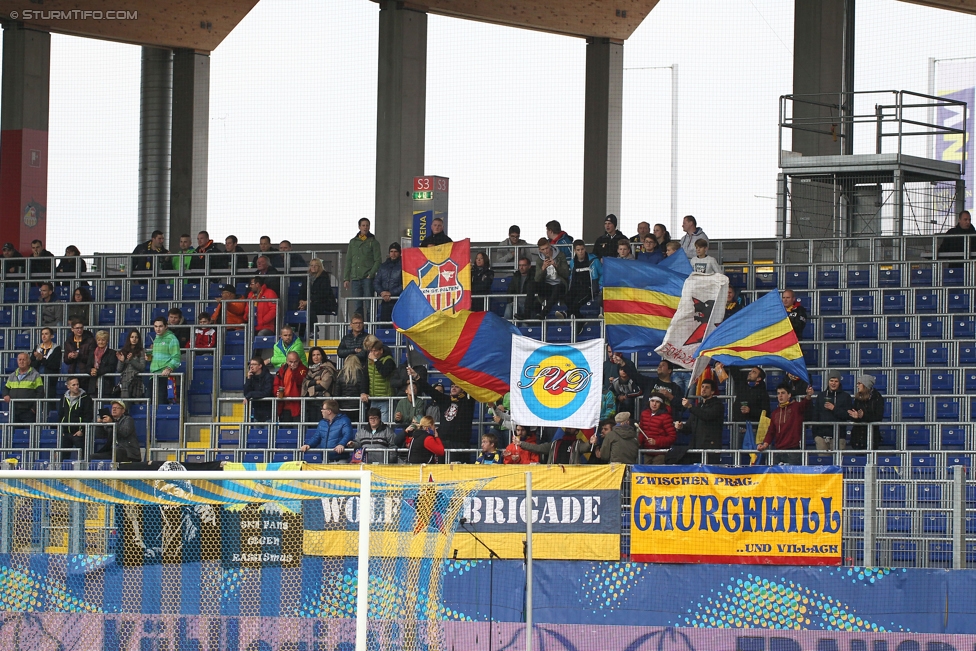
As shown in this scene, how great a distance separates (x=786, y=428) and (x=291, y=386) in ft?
25.3

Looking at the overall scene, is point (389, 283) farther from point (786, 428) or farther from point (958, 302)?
point (958, 302)

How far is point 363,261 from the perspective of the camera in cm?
2361

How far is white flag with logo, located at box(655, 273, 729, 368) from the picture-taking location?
18500mm

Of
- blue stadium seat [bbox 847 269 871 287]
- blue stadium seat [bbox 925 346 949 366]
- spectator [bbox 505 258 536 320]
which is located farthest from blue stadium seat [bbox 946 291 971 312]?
spectator [bbox 505 258 536 320]

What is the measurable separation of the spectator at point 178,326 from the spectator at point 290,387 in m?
2.56

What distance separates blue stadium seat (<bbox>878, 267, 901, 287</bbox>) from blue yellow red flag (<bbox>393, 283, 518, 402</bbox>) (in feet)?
24.1

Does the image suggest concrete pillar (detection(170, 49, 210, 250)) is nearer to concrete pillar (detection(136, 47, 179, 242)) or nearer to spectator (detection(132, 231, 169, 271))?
concrete pillar (detection(136, 47, 179, 242))

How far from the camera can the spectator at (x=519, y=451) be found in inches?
691

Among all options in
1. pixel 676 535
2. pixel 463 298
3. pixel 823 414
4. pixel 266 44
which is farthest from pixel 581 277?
pixel 266 44

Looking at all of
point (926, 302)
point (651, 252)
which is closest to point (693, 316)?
point (651, 252)

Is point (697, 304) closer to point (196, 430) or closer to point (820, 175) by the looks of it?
point (820, 175)

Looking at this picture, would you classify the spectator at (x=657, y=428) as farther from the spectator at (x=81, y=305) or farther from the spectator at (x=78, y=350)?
the spectator at (x=81, y=305)

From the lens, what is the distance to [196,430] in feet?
71.7

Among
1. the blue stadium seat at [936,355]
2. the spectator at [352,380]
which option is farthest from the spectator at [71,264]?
the blue stadium seat at [936,355]
